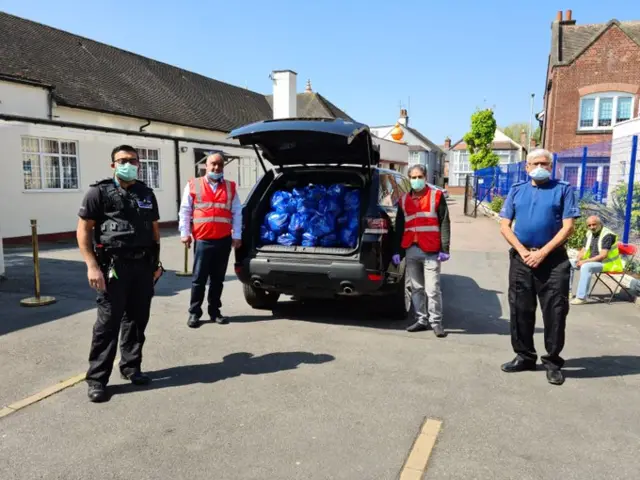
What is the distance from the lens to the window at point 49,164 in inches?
514

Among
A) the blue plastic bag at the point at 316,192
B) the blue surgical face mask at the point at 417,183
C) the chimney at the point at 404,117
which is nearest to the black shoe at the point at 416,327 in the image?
the blue surgical face mask at the point at 417,183

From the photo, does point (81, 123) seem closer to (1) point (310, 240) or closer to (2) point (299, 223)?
(2) point (299, 223)

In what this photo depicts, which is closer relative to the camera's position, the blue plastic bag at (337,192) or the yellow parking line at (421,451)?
Answer: the yellow parking line at (421,451)

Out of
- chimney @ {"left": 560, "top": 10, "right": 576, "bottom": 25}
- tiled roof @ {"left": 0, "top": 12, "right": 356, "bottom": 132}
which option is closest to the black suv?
tiled roof @ {"left": 0, "top": 12, "right": 356, "bottom": 132}

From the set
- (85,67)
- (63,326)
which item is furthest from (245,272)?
(85,67)

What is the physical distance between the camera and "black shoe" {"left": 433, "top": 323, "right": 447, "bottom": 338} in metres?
5.11

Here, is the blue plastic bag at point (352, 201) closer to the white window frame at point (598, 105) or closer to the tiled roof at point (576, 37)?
the white window frame at point (598, 105)

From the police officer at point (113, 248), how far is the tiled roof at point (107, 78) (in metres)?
12.3

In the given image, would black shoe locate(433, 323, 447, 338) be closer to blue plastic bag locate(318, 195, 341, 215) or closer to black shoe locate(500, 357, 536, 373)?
black shoe locate(500, 357, 536, 373)

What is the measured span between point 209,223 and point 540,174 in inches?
129

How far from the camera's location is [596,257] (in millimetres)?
6512

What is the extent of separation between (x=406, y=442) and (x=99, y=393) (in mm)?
2210

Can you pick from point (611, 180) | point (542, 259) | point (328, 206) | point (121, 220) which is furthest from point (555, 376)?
point (611, 180)

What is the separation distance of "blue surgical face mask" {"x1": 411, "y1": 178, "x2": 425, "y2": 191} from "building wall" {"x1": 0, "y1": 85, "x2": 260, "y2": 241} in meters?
8.05
